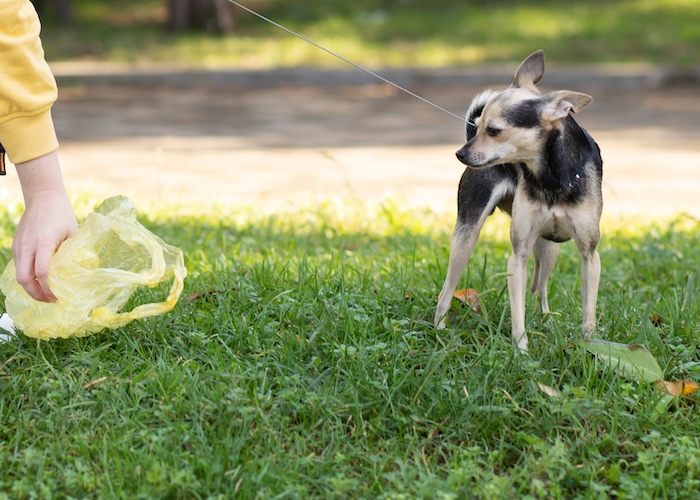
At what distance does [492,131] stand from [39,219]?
153 centimetres

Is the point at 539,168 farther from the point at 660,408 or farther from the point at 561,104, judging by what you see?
the point at 660,408

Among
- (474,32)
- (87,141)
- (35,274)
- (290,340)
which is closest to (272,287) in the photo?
(290,340)

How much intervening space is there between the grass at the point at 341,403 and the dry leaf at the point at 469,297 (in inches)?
2.2

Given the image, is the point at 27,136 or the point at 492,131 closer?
the point at 27,136

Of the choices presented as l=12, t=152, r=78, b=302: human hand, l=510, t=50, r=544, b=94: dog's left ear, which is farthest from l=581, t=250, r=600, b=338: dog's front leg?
l=12, t=152, r=78, b=302: human hand

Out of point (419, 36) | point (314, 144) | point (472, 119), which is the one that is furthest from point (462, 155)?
point (419, 36)

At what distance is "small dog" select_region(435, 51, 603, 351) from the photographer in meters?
3.31

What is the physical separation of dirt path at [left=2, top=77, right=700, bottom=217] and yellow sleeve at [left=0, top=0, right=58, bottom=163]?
2.53 m

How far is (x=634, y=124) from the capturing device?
1130 cm

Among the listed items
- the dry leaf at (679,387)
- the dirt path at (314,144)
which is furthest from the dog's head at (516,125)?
the dirt path at (314,144)

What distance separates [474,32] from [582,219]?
1520 cm

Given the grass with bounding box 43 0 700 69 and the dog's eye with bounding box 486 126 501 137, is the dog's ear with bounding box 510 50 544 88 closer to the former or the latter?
the dog's eye with bounding box 486 126 501 137

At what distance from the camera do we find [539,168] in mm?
3395

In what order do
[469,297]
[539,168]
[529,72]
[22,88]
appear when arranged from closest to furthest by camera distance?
[22,88] → [539,168] → [529,72] → [469,297]
